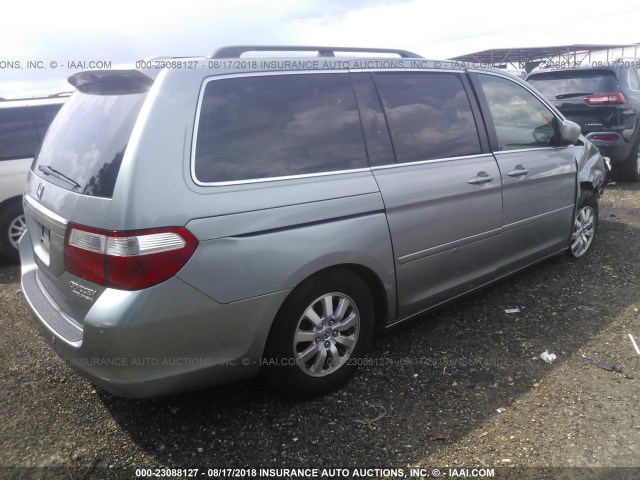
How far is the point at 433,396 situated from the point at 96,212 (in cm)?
197

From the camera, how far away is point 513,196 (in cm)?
363

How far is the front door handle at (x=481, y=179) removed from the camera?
3.30m

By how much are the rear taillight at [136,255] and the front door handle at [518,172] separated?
7.98ft

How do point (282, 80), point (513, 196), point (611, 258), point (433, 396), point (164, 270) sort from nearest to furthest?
point (164, 270) < point (282, 80) < point (433, 396) < point (513, 196) < point (611, 258)

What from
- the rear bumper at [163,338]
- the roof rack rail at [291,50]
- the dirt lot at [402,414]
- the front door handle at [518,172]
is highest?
the roof rack rail at [291,50]

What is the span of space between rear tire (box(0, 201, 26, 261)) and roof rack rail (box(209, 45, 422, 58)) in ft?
12.9

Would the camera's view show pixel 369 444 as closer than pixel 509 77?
Yes

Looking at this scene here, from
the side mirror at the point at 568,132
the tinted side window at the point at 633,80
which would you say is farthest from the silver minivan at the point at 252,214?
the tinted side window at the point at 633,80

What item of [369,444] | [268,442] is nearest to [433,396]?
[369,444]

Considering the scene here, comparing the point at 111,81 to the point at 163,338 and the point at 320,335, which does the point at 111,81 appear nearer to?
the point at 163,338

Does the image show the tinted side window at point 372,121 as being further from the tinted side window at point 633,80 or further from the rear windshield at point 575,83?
the tinted side window at point 633,80

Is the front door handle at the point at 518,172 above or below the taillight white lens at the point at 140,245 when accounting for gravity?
below

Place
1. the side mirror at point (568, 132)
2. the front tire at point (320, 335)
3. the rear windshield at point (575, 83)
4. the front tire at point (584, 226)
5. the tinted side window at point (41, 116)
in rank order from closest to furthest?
the front tire at point (320, 335) → the side mirror at point (568, 132) → the front tire at point (584, 226) → the tinted side window at point (41, 116) → the rear windshield at point (575, 83)

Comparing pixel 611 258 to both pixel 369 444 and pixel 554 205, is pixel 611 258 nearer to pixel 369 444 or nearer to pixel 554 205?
pixel 554 205
